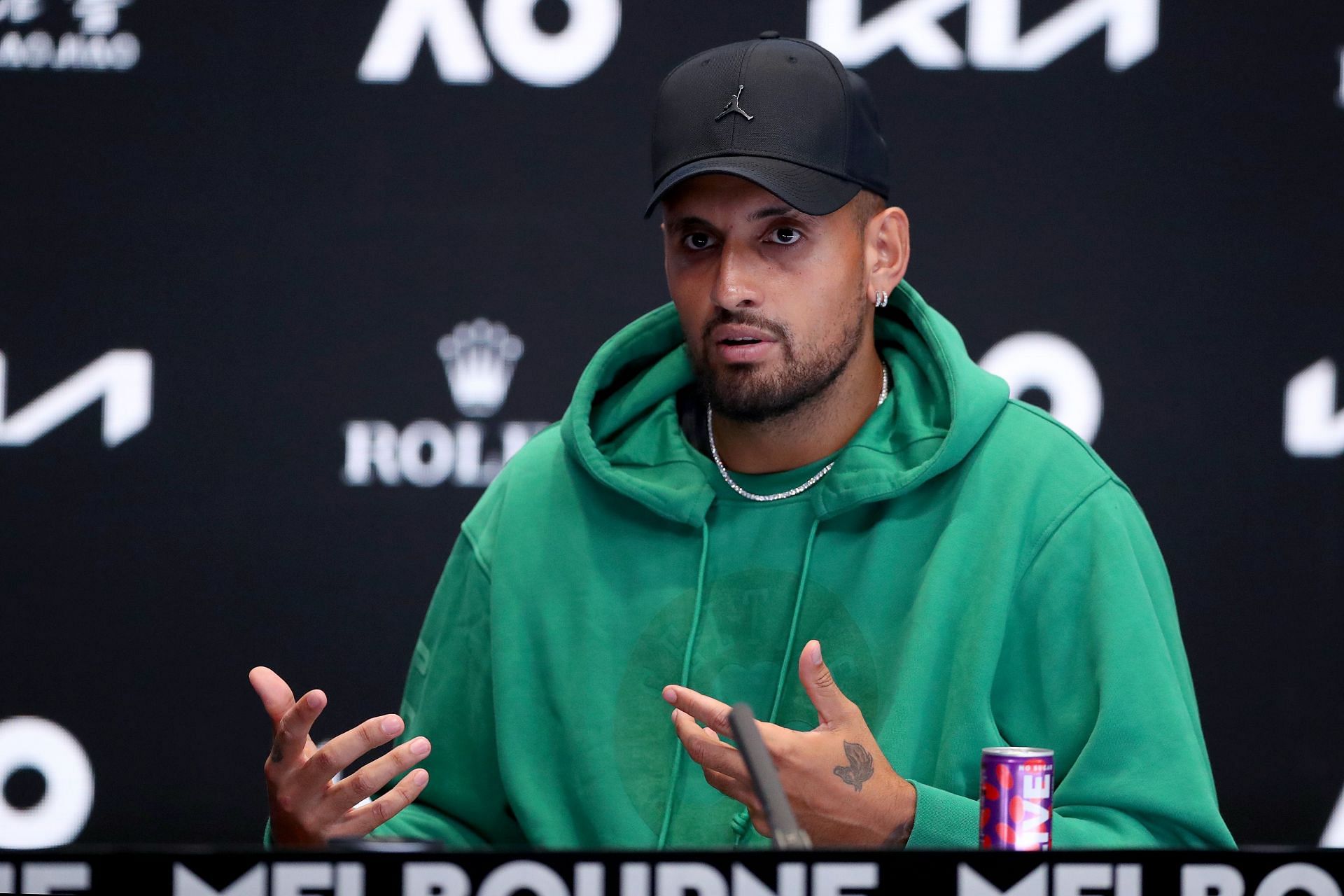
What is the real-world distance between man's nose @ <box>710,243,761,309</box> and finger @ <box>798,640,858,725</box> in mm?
498

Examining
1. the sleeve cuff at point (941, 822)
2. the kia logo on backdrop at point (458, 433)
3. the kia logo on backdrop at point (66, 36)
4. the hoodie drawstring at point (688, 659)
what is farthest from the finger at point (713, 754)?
the kia logo on backdrop at point (66, 36)

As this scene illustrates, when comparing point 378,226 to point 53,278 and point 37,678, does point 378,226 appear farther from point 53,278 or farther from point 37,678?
point 37,678

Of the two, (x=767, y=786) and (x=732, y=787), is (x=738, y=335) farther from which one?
(x=767, y=786)

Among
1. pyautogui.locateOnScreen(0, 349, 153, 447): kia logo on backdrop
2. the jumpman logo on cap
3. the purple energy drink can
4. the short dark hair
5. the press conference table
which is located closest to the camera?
the press conference table

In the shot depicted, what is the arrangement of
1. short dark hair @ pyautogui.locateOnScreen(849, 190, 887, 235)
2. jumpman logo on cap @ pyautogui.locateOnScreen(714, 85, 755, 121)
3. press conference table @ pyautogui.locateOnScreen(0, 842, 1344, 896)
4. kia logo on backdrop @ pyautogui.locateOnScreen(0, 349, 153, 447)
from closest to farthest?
1. press conference table @ pyautogui.locateOnScreen(0, 842, 1344, 896)
2. jumpman logo on cap @ pyautogui.locateOnScreen(714, 85, 755, 121)
3. short dark hair @ pyautogui.locateOnScreen(849, 190, 887, 235)
4. kia logo on backdrop @ pyautogui.locateOnScreen(0, 349, 153, 447)

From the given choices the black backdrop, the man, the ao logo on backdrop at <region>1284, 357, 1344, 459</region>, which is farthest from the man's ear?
the ao logo on backdrop at <region>1284, 357, 1344, 459</region>

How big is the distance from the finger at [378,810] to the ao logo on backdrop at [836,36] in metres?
1.35

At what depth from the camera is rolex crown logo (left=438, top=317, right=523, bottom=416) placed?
231 centimetres

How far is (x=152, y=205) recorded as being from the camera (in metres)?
2.31

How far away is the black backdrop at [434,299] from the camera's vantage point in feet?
7.51

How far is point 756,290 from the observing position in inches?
62.9

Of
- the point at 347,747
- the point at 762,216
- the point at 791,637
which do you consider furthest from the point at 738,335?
the point at 347,747

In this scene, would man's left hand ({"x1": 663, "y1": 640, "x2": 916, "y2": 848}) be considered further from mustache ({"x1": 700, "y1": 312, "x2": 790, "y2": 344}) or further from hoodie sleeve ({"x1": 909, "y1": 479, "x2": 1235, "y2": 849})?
mustache ({"x1": 700, "y1": 312, "x2": 790, "y2": 344})

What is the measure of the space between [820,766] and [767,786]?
354mm
